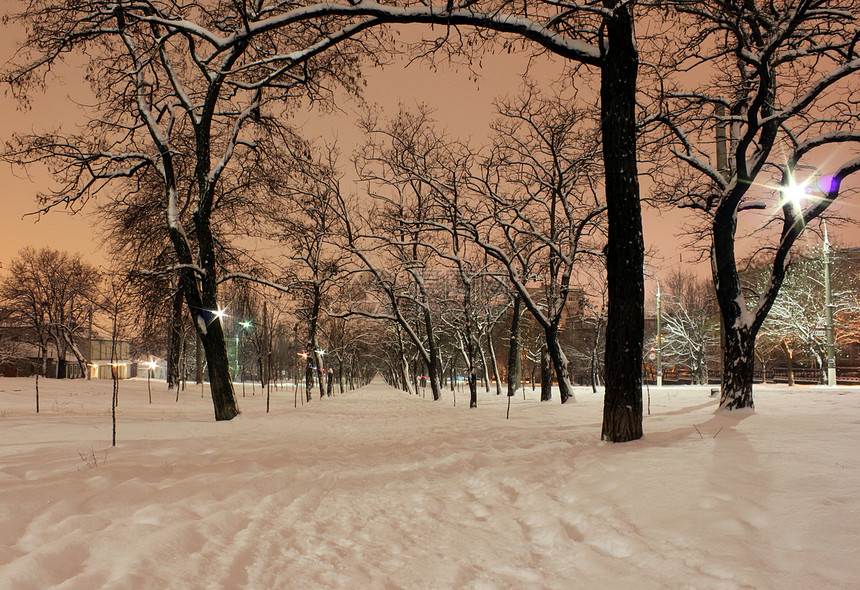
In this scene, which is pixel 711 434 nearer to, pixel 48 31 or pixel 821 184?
pixel 821 184

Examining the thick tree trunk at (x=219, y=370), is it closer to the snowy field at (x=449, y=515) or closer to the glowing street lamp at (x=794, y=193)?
the snowy field at (x=449, y=515)

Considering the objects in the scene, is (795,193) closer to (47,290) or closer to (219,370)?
(219,370)

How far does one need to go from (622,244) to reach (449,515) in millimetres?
4306

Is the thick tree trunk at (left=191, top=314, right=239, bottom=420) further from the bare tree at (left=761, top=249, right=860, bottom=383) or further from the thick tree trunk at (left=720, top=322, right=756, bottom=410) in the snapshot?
the bare tree at (left=761, top=249, right=860, bottom=383)

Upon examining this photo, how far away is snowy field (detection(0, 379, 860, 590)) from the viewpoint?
2811 mm

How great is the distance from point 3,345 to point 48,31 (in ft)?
140

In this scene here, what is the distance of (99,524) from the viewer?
3418 millimetres

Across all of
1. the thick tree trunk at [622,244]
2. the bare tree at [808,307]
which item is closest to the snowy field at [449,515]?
the thick tree trunk at [622,244]

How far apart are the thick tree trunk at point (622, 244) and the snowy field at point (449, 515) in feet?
2.02

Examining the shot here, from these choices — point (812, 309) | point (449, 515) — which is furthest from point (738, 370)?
point (812, 309)

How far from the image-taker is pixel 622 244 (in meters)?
6.51

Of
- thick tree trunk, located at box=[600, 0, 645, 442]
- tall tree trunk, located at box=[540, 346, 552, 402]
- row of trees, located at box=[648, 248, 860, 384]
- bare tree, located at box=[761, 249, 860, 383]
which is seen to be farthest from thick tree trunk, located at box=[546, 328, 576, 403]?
bare tree, located at box=[761, 249, 860, 383]

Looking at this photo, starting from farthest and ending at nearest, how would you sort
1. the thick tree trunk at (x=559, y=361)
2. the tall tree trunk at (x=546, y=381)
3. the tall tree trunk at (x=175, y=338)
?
the tall tree trunk at (x=175, y=338) → the tall tree trunk at (x=546, y=381) → the thick tree trunk at (x=559, y=361)

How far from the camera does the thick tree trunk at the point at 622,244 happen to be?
20.9 feet
